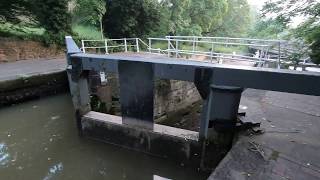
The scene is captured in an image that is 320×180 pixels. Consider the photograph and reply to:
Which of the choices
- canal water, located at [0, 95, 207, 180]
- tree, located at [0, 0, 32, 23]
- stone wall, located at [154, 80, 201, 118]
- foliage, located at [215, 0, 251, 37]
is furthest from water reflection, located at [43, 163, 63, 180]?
foliage, located at [215, 0, 251, 37]

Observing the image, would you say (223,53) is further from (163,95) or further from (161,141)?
(161,141)

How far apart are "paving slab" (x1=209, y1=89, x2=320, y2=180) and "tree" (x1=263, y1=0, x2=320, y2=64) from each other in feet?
3.90

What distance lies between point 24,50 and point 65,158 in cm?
1014

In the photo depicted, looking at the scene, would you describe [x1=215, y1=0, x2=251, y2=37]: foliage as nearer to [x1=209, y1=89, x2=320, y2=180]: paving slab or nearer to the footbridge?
[x1=209, y1=89, x2=320, y2=180]: paving slab

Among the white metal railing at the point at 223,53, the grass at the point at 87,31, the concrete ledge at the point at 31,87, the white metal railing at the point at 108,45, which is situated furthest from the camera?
the grass at the point at 87,31

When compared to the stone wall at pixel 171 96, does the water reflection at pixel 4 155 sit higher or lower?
lower

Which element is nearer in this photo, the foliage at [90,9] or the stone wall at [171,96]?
the stone wall at [171,96]

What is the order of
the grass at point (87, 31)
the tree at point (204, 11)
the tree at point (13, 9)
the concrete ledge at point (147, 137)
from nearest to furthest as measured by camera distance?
the concrete ledge at point (147, 137) < the tree at point (13, 9) < the grass at point (87, 31) < the tree at point (204, 11)

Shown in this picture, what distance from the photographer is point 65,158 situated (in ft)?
18.8

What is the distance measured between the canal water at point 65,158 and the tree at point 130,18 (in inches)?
498

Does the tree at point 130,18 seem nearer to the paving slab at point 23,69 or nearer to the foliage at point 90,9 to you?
the foliage at point 90,9

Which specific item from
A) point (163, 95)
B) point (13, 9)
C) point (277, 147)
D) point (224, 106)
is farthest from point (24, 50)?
point (277, 147)

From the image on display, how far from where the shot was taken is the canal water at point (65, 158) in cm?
515

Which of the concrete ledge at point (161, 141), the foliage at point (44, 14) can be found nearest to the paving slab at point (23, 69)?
the foliage at point (44, 14)
